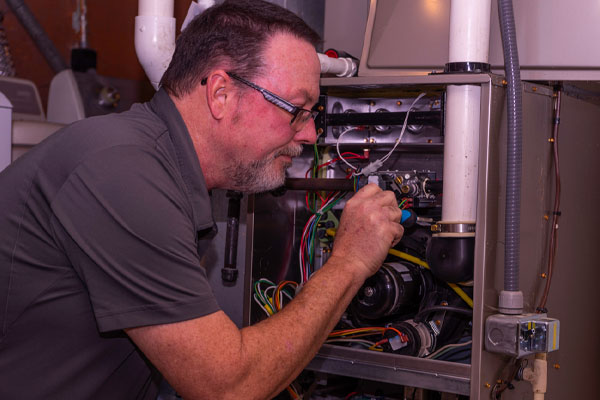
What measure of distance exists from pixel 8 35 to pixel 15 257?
204cm

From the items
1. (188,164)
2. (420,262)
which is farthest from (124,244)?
(420,262)

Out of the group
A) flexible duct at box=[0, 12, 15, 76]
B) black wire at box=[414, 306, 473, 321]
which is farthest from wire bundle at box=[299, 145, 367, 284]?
flexible duct at box=[0, 12, 15, 76]

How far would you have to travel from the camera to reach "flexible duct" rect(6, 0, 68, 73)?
8.82 ft

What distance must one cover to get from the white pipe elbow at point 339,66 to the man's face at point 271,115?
0.26m

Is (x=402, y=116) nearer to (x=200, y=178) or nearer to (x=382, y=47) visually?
(x=382, y=47)

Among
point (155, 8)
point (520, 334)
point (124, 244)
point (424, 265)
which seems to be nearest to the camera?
point (124, 244)

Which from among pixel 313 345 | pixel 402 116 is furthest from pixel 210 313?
pixel 402 116

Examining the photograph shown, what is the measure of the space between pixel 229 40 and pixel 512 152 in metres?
0.56

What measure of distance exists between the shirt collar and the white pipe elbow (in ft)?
1.44

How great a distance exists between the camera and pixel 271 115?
Result: 1167 millimetres

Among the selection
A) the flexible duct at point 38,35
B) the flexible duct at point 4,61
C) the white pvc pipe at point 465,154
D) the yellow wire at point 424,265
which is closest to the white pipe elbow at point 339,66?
the white pvc pipe at point 465,154

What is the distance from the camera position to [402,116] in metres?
1.46

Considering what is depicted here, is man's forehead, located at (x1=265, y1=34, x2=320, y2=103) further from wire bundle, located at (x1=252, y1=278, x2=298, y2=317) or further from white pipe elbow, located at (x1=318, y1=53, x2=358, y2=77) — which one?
wire bundle, located at (x1=252, y1=278, x2=298, y2=317)

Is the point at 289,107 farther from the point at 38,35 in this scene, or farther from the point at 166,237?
the point at 38,35
